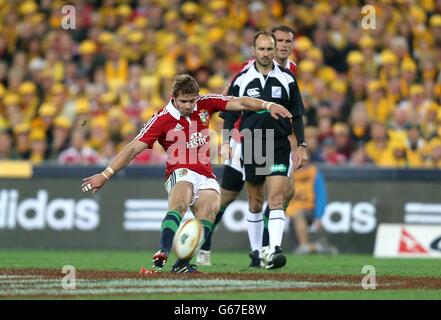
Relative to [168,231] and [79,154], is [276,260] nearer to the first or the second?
[168,231]

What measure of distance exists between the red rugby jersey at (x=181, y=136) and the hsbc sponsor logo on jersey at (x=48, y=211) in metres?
6.74

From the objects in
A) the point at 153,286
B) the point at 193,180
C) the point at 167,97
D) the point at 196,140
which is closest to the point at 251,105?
the point at 196,140

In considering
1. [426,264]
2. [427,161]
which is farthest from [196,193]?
[427,161]

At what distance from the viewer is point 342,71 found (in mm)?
20328

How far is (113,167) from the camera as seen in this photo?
34.0 ft

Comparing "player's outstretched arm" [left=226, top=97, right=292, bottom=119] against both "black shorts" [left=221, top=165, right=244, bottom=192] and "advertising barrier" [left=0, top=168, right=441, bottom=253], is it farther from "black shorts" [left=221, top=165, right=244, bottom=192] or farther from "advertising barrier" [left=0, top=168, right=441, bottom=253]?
"advertising barrier" [left=0, top=168, right=441, bottom=253]

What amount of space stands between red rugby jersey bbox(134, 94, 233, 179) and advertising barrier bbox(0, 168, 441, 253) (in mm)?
6478

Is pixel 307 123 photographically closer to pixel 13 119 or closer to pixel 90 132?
pixel 90 132

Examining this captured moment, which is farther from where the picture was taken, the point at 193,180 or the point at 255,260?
the point at 255,260

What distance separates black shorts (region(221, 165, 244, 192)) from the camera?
12.5m

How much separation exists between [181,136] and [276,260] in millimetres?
1669

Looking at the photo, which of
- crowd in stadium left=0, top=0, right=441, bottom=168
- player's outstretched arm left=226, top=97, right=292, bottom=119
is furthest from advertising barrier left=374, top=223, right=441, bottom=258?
player's outstretched arm left=226, top=97, right=292, bottom=119

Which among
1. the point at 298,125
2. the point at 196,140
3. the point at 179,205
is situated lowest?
the point at 179,205

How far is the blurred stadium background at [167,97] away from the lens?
17.2m
